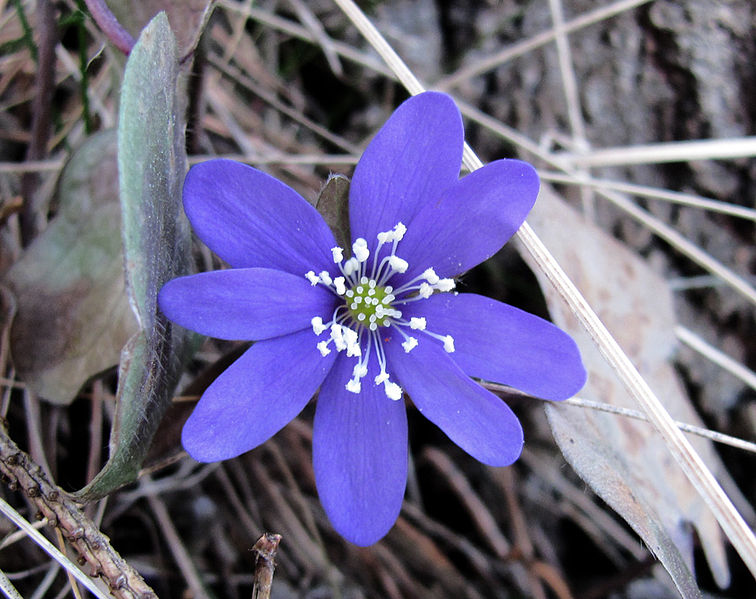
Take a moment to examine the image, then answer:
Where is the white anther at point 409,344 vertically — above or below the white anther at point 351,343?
below

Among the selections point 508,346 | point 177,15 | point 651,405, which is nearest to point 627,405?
point 651,405

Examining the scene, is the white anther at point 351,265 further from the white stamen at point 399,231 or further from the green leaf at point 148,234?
the green leaf at point 148,234

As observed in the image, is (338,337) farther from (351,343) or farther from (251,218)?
(251,218)

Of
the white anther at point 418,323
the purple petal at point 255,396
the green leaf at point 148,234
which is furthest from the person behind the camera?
the white anther at point 418,323


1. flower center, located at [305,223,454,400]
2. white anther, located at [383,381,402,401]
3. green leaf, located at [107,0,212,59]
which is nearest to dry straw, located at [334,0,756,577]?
flower center, located at [305,223,454,400]

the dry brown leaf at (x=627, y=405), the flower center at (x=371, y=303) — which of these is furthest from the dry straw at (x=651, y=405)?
the flower center at (x=371, y=303)

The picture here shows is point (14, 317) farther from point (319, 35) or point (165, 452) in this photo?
point (319, 35)

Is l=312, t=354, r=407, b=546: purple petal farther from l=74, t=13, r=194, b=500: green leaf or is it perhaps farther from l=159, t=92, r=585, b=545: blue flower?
l=74, t=13, r=194, b=500: green leaf

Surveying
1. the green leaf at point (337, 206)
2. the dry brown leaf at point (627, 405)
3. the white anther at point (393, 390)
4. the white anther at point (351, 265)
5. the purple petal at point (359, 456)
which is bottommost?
the dry brown leaf at point (627, 405)
